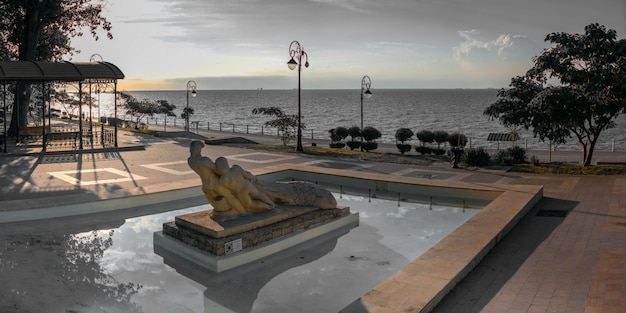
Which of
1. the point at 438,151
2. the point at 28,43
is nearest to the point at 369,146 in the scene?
the point at 438,151

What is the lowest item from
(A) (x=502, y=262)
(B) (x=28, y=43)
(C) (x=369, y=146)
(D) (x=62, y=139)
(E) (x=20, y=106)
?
(A) (x=502, y=262)

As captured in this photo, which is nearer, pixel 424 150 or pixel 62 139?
pixel 62 139

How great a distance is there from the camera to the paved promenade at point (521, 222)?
293 inches

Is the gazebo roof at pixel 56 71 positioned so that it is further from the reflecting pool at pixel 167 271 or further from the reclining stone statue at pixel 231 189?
the reclining stone statue at pixel 231 189

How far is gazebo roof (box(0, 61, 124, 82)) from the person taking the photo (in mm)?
22734

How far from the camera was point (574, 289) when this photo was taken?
7617 millimetres

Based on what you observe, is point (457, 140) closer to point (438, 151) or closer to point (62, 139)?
point (438, 151)

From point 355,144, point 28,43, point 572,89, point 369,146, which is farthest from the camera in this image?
point 28,43

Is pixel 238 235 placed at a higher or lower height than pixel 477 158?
lower

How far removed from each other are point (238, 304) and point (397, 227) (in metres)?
5.03

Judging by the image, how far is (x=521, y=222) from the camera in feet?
38.9

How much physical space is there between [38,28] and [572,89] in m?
29.4

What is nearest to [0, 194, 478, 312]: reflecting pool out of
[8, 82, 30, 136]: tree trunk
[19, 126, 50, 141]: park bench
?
[19, 126, 50, 141]: park bench

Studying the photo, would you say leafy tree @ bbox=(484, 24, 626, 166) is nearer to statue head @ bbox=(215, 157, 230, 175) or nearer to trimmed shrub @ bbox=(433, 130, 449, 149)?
trimmed shrub @ bbox=(433, 130, 449, 149)
